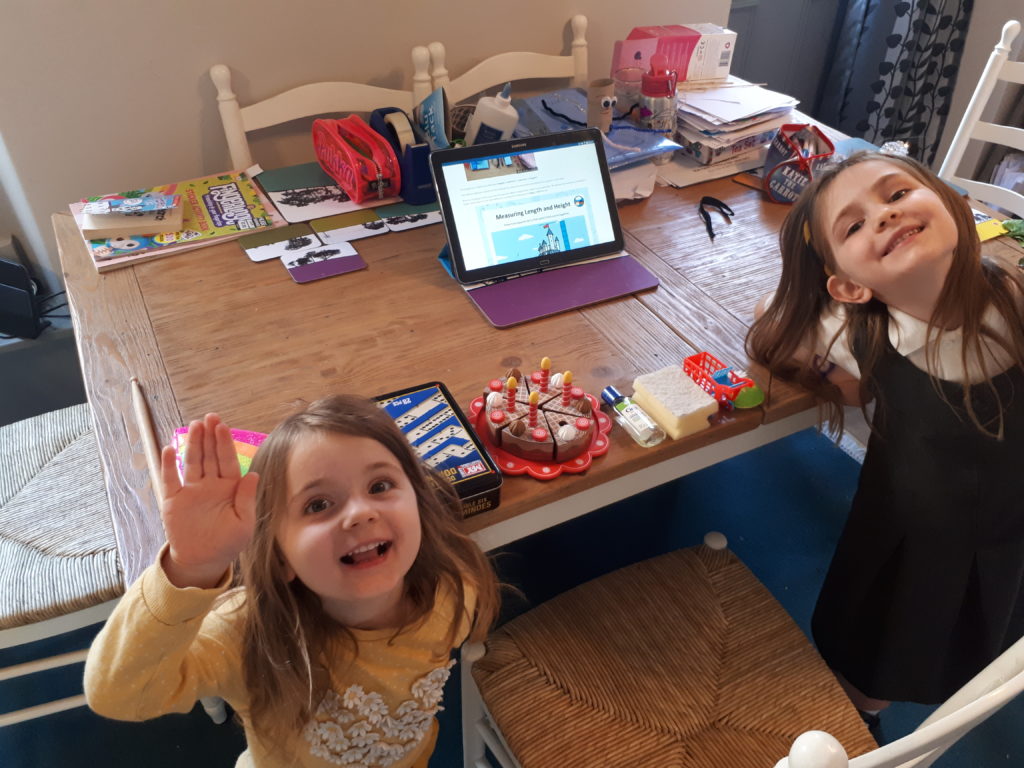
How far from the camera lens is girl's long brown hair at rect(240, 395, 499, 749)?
0.73m

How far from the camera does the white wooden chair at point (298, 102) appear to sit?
4.91 feet

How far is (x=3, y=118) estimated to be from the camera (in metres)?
1.39

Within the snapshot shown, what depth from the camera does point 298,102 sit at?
1561 mm

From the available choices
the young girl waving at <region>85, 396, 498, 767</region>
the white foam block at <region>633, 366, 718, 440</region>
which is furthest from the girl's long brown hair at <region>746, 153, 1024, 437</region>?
the young girl waving at <region>85, 396, 498, 767</region>

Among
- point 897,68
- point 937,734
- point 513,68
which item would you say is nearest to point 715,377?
point 937,734

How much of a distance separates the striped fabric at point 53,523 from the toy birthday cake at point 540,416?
0.59 m

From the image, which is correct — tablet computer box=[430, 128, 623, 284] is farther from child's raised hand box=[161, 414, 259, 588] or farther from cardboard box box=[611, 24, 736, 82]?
child's raised hand box=[161, 414, 259, 588]

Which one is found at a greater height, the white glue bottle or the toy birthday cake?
the white glue bottle

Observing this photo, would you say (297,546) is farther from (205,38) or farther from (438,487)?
(205,38)

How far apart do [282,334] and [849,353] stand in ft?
2.59

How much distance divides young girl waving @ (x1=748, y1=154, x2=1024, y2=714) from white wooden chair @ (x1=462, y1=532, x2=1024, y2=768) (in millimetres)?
226

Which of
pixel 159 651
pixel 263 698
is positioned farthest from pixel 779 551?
pixel 159 651

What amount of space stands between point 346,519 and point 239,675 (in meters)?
0.21

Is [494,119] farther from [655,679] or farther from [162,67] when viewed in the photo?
[655,679]
